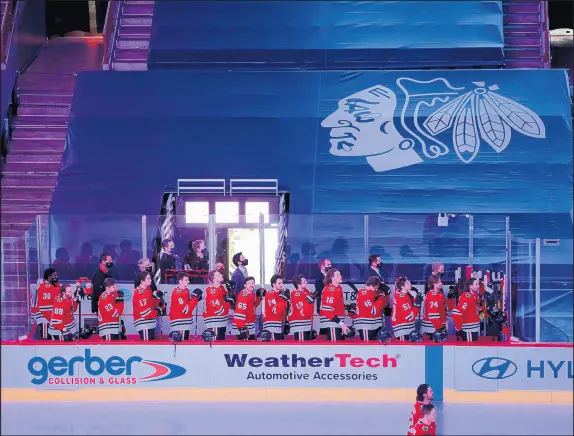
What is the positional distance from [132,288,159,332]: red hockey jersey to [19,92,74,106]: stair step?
8.68m

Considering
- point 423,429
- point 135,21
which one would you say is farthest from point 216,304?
point 135,21

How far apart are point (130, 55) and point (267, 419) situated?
1207 cm

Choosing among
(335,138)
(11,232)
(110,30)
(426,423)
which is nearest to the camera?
(426,423)

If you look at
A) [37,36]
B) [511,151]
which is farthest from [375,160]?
[37,36]

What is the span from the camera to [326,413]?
13898 mm

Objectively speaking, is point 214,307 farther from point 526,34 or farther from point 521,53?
point 526,34

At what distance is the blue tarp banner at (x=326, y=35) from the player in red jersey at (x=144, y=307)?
28.1 ft

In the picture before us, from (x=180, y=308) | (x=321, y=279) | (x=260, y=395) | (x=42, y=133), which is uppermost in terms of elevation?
(x=42, y=133)

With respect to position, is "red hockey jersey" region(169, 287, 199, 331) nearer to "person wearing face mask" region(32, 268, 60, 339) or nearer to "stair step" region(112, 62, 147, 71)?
"person wearing face mask" region(32, 268, 60, 339)

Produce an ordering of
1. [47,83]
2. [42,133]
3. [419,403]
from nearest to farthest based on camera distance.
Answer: [419,403]
[42,133]
[47,83]

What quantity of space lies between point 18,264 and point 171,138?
6223 mm

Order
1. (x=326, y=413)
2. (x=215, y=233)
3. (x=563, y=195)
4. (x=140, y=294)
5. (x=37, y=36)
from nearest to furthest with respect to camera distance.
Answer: (x=326, y=413) < (x=140, y=294) < (x=215, y=233) < (x=563, y=195) < (x=37, y=36)

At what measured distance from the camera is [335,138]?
21.1m

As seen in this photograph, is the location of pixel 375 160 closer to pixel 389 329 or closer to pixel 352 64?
pixel 352 64
